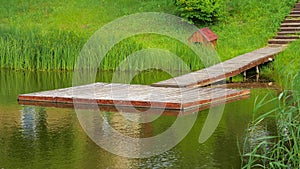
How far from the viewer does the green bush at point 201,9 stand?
20203 millimetres

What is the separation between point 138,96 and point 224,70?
3.13m

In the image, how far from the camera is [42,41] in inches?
728

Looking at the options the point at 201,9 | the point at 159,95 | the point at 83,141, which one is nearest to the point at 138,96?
the point at 159,95

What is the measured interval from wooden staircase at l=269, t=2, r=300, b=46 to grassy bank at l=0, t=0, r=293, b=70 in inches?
8.4

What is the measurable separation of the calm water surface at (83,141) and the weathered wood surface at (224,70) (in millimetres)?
1455

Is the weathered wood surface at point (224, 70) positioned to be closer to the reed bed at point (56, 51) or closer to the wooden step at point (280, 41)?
the wooden step at point (280, 41)

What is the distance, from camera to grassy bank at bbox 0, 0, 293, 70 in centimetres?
1811

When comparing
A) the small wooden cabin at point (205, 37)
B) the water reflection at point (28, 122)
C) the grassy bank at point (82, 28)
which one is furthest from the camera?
the small wooden cabin at point (205, 37)

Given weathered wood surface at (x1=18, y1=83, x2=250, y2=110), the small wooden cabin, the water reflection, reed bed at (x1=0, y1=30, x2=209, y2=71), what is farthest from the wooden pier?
the small wooden cabin

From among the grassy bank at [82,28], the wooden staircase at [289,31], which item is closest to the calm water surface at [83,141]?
the grassy bank at [82,28]

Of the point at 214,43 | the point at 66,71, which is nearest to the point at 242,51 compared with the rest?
the point at 214,43

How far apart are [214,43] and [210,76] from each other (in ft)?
12.3

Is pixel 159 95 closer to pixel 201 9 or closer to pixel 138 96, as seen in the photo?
pixel 138 96

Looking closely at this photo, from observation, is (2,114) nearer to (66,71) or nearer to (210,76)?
(210,76)
